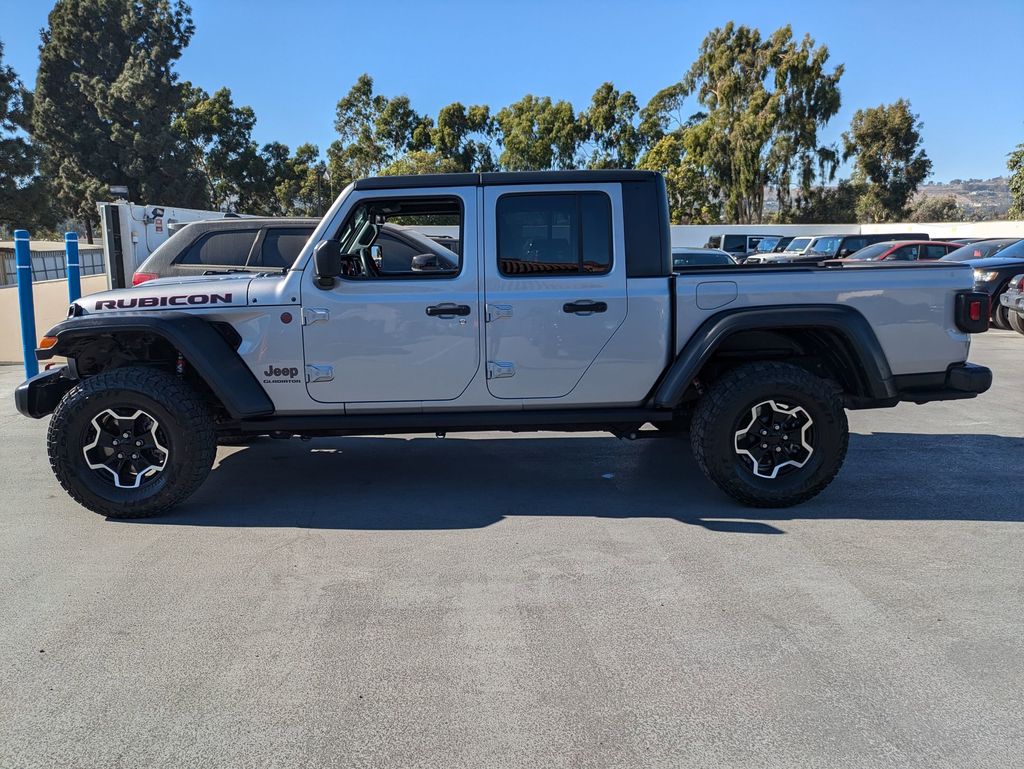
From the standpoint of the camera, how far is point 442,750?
2775 mm

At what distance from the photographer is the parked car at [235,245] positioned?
916 cm

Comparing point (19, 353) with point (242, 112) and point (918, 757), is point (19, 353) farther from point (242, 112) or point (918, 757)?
point (242, 112)

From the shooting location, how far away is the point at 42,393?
5.20 meters

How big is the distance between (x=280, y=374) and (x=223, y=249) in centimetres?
480

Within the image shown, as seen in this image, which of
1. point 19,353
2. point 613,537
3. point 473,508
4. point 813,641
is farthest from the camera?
point 19,353

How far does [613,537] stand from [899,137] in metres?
Result: 52.5

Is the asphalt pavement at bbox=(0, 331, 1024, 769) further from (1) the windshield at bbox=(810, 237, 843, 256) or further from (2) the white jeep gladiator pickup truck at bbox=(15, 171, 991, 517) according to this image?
(1) the windshield at bbox=(810, 237, 843, 256)

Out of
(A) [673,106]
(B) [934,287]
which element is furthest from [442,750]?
(A) [673,106]

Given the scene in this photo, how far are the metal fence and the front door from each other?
2800 cm

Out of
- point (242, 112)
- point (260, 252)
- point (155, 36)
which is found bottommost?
point (260, 252)

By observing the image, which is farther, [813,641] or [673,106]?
[673,106]

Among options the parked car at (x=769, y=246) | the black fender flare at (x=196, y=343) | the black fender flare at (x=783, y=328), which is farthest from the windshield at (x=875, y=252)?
the black fender flare at (x=196, y=343)

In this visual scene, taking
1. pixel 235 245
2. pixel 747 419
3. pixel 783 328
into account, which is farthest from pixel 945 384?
pixel 235 245

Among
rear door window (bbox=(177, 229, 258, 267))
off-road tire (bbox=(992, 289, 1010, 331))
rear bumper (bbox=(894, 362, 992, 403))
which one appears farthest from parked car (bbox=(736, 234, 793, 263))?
rear bumper (bbox=(894, 362, 992, 403))
